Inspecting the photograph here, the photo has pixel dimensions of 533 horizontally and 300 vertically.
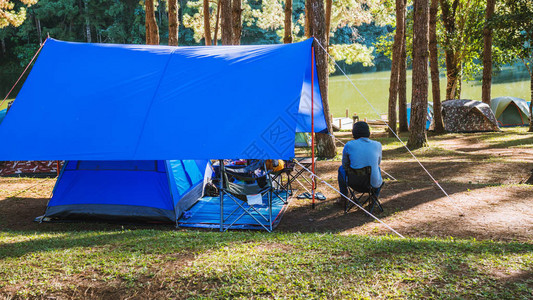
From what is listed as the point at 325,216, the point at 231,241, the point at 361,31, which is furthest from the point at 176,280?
the point at 361,31

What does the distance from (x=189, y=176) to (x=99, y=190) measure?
1265 millimetres

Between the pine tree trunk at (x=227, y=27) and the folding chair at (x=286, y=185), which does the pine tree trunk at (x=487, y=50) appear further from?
the folding chair at (x=286, y=185)

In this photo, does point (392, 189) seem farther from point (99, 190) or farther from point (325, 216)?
point (99, 190)

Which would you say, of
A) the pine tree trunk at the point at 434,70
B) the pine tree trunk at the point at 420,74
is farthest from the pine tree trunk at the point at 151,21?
the pine tree trunk at the point at 434,70

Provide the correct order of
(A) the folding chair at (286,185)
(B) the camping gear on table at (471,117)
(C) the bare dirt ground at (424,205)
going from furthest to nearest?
(B) the camping gear on table at (471,117) → (A) the folding chair at (286,185) → (C) the bare dirt ground at (424,205)

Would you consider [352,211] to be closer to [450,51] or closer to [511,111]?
[450,51]

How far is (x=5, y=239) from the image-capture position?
14.3ft

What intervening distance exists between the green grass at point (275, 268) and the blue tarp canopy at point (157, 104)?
130 centimetres

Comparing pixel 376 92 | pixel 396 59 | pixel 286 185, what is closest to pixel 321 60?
pixel 286 185

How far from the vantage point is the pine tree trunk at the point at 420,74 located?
10.5m

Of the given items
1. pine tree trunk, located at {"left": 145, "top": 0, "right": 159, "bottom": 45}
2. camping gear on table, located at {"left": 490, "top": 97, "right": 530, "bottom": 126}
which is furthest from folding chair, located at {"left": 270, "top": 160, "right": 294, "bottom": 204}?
camping gear on table, located at {"left": 490, "top": 97, "right": 530, "bottom": 126}

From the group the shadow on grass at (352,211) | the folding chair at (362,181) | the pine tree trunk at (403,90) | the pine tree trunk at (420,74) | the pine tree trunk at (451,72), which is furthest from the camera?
the pine tree trunk at (451,72)

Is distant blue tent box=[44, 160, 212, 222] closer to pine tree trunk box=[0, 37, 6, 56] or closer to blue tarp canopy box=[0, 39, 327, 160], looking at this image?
blue tarp canopy box=[0, 39, 327, 160]

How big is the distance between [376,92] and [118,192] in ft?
108
